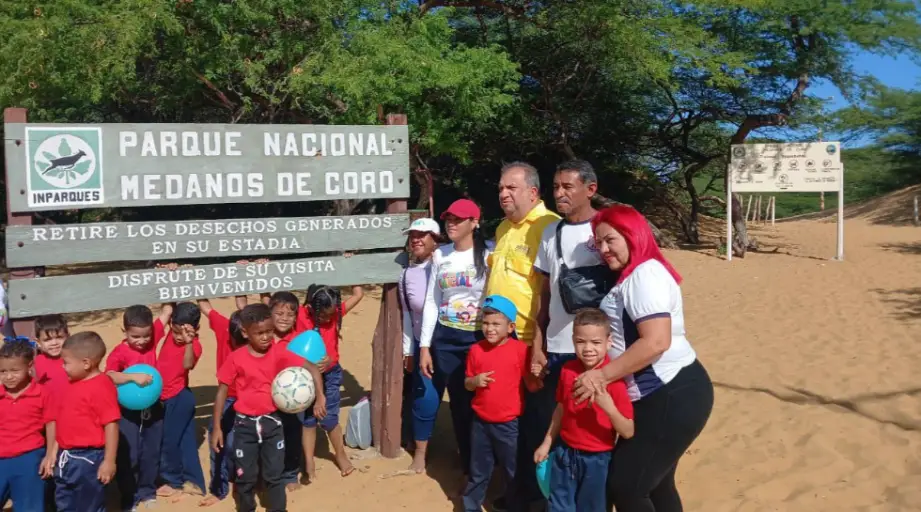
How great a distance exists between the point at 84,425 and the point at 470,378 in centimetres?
205

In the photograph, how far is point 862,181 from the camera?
37.0 metres

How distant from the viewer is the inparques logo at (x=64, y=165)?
4355 mm

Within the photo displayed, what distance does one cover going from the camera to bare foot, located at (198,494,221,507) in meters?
4.65

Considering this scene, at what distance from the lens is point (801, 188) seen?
15.2 metres

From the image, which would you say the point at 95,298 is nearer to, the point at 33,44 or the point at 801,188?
the point at 33,44

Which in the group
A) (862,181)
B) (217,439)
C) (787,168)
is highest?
(862,181)

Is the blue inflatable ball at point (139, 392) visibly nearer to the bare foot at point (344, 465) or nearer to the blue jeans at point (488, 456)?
the bare foot at point (344, 465)

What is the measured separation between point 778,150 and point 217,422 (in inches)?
545

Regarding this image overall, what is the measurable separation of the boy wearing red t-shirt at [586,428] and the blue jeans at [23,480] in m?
2.66

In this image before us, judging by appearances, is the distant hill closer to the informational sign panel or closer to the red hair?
the informational sign panel

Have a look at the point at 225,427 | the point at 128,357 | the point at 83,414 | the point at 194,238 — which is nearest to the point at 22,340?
the point at 83,414

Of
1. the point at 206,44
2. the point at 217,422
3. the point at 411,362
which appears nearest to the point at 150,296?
the point at 217,422

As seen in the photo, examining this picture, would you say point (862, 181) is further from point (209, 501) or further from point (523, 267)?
point (209, 501)

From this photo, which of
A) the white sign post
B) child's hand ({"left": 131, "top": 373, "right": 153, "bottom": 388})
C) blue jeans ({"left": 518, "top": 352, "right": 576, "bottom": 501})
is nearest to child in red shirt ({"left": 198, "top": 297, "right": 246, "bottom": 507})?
child's hand ({"left": 131, "top": 373, "right": 153, "bottom": 388})
